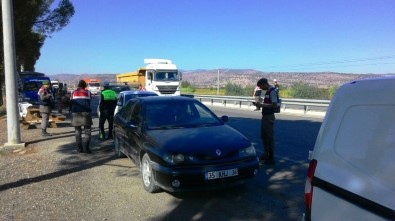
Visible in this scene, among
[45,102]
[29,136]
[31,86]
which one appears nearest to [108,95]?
[45,102]

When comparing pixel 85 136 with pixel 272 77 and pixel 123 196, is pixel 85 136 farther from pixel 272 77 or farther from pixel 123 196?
pixel 272 77

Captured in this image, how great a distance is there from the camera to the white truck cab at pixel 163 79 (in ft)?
97.3

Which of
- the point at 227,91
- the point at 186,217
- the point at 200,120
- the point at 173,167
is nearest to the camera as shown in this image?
the point at 186,217

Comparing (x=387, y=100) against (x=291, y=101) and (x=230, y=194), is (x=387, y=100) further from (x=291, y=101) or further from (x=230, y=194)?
(x=291, y=101)

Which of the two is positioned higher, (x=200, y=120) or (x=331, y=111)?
(x=331, y=111)

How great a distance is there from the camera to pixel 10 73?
10.1 meters

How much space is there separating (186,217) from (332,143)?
9.20ft

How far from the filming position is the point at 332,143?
102 inches

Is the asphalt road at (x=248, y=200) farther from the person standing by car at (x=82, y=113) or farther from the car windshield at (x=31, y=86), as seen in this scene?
the car windshield at (x=31, y=86)

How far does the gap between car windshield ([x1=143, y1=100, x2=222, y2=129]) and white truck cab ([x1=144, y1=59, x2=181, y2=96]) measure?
22.2 meters

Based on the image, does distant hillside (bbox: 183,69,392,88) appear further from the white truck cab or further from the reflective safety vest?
the reflective safety vest

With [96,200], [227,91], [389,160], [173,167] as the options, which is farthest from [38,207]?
[227,91]

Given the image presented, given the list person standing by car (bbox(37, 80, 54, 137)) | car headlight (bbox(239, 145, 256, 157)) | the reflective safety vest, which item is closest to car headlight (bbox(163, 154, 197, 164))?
car headlight (bbox(239, 145, 256, 157))

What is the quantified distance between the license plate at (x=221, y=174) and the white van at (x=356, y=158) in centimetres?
272
